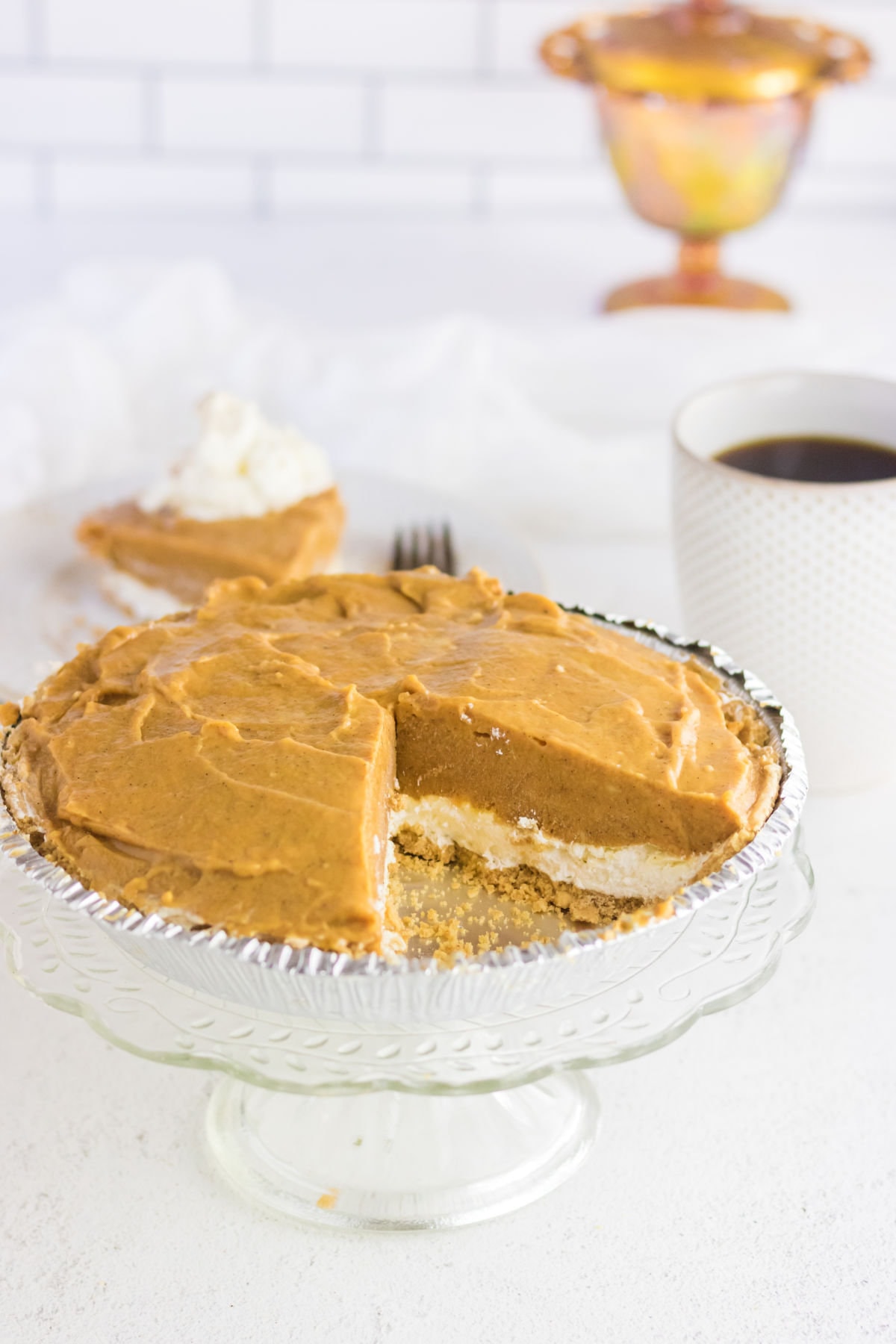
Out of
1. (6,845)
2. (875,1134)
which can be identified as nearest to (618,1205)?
(875,1134)

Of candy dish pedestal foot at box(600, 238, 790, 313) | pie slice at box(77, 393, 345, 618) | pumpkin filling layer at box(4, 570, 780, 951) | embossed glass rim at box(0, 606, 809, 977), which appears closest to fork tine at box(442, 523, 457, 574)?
pie slice at box(77, 393, 345, 618)

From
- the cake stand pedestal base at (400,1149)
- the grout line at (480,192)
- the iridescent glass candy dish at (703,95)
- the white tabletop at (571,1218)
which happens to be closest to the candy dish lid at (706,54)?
the iridescent glass candy dish at (703,95)

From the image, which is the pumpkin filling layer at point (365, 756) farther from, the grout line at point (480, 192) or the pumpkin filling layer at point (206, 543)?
the grout line at point (480, 192)

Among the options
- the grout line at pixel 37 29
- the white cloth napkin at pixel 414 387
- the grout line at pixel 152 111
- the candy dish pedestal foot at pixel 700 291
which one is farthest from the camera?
the grout line at pixel 152 111

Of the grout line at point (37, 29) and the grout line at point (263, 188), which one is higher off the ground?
the grout line at point (37, 29)

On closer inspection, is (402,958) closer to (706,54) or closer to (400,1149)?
(400,1149)

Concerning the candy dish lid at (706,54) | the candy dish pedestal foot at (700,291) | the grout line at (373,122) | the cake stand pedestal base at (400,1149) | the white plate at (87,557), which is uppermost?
the candy dish lid at (706,54)
